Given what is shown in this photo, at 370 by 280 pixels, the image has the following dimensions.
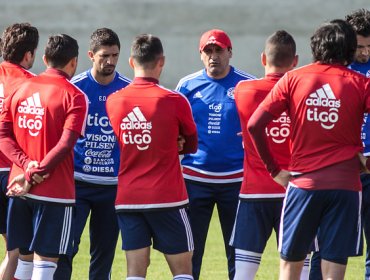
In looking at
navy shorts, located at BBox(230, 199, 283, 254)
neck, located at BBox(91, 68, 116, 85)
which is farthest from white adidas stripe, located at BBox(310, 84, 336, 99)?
neck, located at BBox(91, 68, 116, 85)

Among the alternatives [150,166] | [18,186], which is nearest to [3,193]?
[18,186]

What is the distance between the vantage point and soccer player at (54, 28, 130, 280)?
7.83 meters

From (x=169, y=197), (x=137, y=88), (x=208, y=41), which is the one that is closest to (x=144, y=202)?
(x=169, y=197)

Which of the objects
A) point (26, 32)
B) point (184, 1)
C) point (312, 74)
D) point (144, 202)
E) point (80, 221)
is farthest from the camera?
point (184, 1)

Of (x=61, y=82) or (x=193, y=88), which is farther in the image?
(x=193, y=88)

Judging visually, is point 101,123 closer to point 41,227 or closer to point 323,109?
point 41,227

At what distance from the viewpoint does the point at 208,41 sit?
7953 mm

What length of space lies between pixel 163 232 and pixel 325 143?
1296mm

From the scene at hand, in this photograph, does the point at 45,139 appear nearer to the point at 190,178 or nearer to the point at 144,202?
the point at 144,202

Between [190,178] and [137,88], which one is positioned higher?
[137,88]

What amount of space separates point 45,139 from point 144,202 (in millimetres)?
793

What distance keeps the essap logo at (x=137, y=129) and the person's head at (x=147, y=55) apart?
32 centimetres

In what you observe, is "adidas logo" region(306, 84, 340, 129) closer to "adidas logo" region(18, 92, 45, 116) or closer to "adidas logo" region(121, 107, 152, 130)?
"adidas logo" region(121, 107, 152, 130)

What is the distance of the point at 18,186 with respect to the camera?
6.84 m
